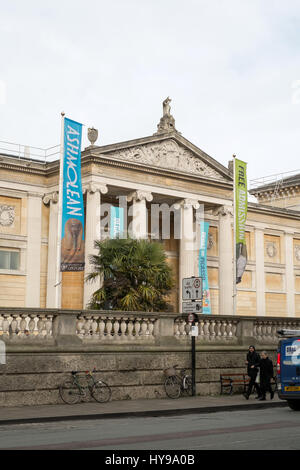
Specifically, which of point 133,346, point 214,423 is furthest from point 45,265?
point 214,423

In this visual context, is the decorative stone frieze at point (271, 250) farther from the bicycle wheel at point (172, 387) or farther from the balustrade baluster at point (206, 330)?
the bicycle wheel at point (172, 387)

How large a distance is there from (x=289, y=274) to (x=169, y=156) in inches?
773

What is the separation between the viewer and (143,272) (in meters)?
26.1

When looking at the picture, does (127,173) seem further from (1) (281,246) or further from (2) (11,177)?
(1) (281,246)

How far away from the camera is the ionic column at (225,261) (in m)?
50.9

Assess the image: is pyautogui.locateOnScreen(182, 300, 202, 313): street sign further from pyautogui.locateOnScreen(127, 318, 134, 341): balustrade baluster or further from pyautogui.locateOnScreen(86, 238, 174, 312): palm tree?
pyautogui.locateOnScreen(86, 238, 174, 312): palm tree

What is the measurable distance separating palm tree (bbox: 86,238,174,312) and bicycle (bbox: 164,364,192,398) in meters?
3.06

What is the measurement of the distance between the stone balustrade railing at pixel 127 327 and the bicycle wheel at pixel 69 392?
1323mm

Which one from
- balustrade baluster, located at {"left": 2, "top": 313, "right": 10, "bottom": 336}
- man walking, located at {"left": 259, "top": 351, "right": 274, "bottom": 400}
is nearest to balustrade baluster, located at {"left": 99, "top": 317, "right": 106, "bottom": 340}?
balustrade baluster, located at {"left": 2, "top": 313, "right": 10, "bottom": 336}

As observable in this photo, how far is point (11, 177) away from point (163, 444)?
36.1m

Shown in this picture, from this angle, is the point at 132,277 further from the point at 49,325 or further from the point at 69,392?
the point at 69,392

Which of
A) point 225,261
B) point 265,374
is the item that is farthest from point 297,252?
point 265,374

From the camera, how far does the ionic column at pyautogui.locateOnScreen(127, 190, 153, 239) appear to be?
45406 millimetres

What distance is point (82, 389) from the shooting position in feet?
68.6
